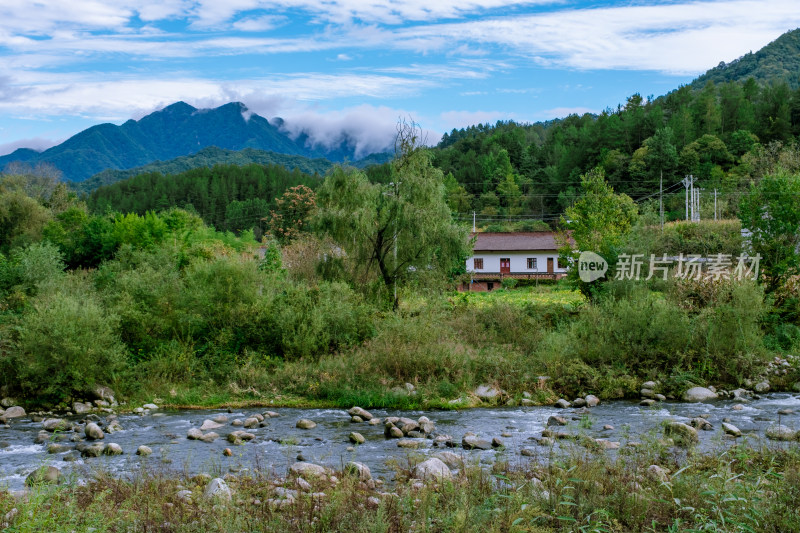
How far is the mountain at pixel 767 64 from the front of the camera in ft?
448

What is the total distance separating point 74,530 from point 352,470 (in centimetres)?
433

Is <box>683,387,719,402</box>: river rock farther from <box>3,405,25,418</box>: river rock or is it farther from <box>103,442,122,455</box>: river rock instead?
<box>3,405,25,418</box>: river rock

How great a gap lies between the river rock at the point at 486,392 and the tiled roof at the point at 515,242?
3853cm

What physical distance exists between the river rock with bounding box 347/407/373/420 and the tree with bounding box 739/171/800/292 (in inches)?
674

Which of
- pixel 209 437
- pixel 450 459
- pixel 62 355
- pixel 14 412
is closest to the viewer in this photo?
pixel 450 459

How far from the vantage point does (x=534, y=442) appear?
40.5ft

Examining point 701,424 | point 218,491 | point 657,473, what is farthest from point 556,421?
point 218,491

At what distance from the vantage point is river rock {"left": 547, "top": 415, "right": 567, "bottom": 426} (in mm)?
13978

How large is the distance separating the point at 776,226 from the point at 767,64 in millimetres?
141829

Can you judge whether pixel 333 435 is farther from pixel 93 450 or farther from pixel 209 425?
pixel 93 450

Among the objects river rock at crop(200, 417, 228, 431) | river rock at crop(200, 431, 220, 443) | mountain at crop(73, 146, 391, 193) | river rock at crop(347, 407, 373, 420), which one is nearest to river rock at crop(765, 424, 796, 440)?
river rock at crop(347, 407, 373, 420)

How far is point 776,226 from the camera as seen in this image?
24.0m

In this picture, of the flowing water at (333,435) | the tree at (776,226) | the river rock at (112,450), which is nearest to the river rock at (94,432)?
the flowing water at (333,435)

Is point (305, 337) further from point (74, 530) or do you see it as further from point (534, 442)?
point (74, 530)
